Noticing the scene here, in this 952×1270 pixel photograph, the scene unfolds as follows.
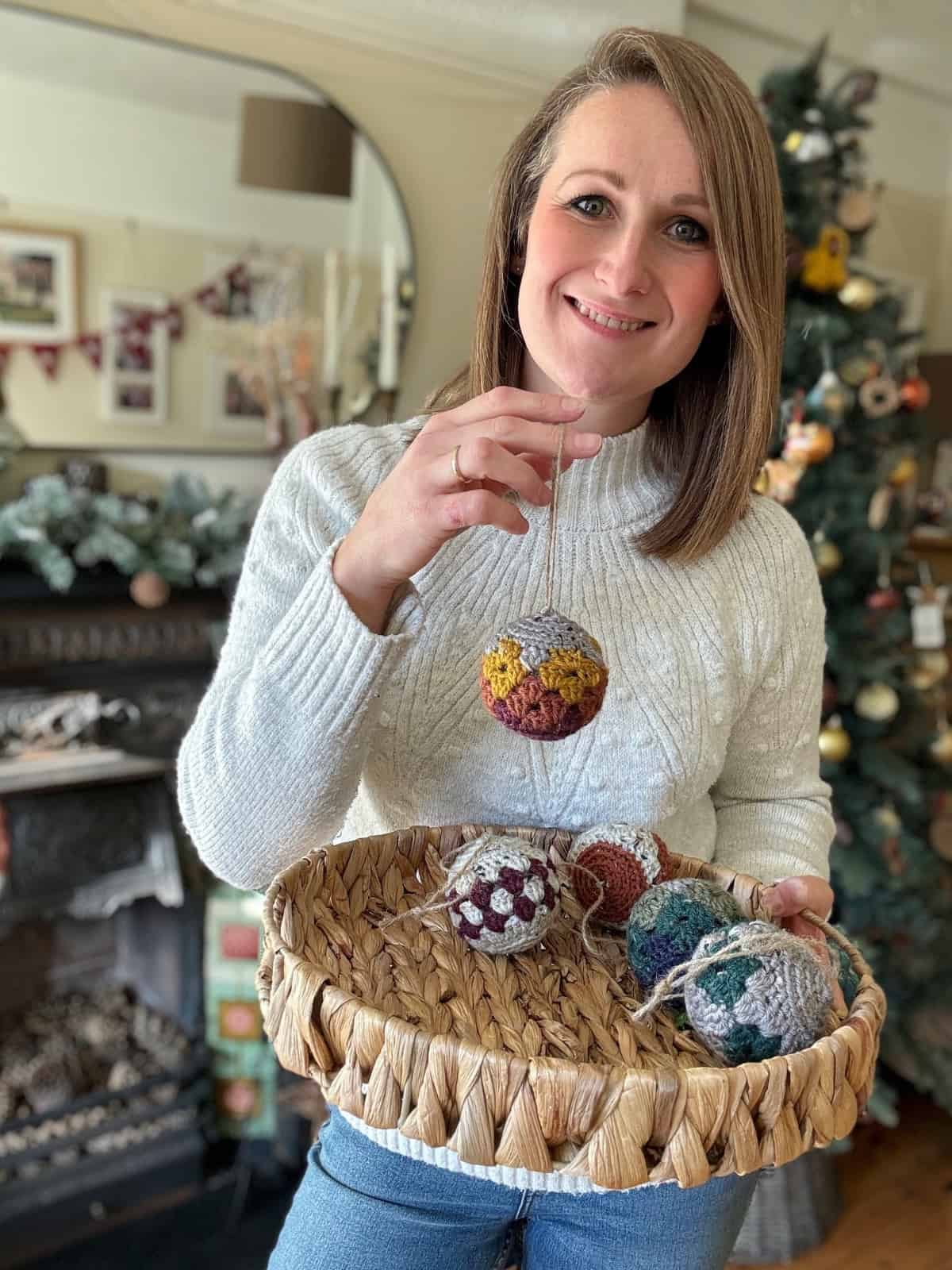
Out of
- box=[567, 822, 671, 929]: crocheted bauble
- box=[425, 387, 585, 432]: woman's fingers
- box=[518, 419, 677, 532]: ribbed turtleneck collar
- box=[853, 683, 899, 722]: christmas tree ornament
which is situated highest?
box=[425, 387, 585, 432]: woman's fingers

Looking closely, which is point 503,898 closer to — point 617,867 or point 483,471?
point 617,867

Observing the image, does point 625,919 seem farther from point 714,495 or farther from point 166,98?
point 166,98

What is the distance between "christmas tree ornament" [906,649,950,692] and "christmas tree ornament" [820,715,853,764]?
0.56 feet

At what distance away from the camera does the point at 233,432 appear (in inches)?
71.0

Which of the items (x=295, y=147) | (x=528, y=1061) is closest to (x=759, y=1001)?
(x=528, y=1061)

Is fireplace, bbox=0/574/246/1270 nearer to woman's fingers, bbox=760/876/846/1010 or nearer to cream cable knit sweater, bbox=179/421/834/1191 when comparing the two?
cream cable knit sweater, bbox=179/421/834/1191

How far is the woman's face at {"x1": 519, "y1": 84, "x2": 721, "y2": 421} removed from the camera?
72 centimetres

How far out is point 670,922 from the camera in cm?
62

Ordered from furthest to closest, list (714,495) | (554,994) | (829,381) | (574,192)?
(829,381) < (714,495) < (574,192) < (554,994)

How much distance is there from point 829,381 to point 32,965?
67.3 inches

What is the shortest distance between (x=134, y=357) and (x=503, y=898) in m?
1.36

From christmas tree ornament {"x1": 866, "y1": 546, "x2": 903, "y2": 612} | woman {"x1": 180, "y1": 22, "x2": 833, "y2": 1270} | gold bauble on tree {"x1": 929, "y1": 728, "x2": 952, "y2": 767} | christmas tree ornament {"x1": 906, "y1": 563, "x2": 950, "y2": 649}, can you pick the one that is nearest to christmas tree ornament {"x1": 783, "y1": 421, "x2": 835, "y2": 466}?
christmas tree ornament {"x1": 866, "y1": 546, "x2": 903, "y2": 612}

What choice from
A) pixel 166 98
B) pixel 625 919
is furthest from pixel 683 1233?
pixel 166 98

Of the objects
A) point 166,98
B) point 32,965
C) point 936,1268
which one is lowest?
point 936,1268
